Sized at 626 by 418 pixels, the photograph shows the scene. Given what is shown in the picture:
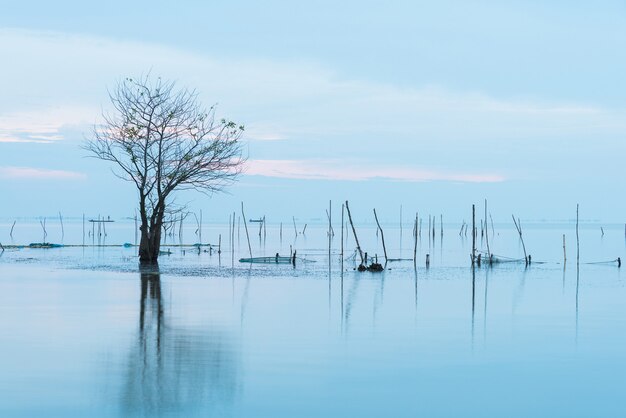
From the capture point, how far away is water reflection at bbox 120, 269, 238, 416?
7.74 meters

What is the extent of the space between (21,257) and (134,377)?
2405 centimetres

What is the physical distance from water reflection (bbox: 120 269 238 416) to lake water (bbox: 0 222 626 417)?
0.02 metres

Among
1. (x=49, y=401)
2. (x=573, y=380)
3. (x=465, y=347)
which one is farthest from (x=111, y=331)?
(x=573, y=380)

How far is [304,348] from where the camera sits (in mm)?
11305

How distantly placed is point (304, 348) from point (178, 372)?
258 centimetres

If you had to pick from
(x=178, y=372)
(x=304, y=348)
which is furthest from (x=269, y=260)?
(x=178, y=372)

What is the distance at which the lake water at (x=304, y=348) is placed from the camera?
26.8 feet

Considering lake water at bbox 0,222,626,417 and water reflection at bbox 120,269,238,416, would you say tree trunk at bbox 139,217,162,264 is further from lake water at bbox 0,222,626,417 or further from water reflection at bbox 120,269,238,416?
water reflection at bbox 120,269,238,416

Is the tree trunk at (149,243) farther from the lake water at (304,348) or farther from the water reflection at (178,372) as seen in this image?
the water reflection at (178,372)

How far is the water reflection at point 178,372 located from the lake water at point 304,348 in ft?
0.08

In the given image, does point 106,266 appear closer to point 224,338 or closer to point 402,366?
point 224,338

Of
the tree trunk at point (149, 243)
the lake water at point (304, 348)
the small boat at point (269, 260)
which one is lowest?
the lake water at point (304, 348)

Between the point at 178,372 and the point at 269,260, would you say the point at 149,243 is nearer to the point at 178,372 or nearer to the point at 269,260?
the point at 269,260

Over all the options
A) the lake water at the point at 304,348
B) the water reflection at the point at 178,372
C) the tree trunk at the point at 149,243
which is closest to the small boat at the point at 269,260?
the tree trunk at the point at 149,243
